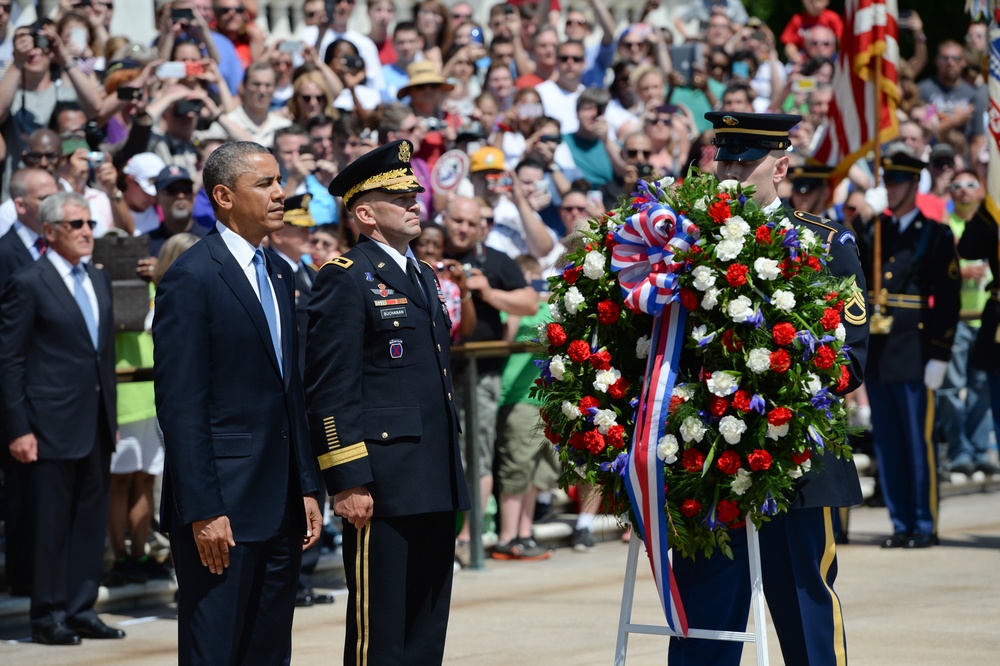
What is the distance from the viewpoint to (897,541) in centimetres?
1091

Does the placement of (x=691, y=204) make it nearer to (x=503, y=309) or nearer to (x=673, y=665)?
(x=673, y=665)

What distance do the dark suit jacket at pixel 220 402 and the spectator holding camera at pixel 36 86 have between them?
6.31 m

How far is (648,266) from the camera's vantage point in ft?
17.9

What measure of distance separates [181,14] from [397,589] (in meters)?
8.12

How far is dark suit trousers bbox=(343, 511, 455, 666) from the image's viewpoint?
550cm

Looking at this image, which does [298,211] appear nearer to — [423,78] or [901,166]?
[423,78]

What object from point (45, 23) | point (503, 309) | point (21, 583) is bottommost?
point (21, 583)

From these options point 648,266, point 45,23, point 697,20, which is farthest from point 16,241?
point 697,20

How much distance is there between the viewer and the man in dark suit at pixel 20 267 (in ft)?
28.3

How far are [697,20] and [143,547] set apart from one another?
42.3 feet

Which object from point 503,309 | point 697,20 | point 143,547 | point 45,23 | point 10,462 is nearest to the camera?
point 10,462

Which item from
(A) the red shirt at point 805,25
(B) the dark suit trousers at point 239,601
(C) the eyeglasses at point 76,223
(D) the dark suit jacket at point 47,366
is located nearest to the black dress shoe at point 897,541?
(D) the dark suit jacket at point 47,366

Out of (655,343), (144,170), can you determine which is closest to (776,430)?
(655,343)

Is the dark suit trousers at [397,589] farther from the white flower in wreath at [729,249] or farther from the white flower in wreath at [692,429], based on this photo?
the white flower in wreath at [729,249]
